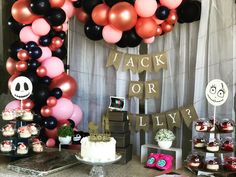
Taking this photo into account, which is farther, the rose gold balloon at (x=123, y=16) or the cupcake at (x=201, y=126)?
the rose gold balloon at (x=123, y=16)

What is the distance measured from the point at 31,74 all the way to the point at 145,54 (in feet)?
2.72

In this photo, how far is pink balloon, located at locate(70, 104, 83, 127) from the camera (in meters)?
2.64

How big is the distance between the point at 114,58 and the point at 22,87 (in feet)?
2.35

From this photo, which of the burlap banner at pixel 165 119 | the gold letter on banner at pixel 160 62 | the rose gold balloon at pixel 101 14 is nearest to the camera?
the rose gold balloon at pixel 101 14

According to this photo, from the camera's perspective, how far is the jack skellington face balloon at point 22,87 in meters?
2.27

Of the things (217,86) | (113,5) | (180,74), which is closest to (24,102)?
(113,5)

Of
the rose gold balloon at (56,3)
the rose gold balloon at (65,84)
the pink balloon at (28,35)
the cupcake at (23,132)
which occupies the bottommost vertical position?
the cupcake at (23,132)

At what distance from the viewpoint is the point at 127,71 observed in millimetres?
2594

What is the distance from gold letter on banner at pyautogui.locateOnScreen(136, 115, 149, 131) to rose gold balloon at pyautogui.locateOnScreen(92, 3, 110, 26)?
2.36 feet

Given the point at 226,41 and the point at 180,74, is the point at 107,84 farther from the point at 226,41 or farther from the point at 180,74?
the point at 226,41

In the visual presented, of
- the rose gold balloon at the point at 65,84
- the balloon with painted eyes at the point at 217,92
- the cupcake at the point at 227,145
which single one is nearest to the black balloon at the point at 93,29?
the rose gold balloon at the point at 65,84

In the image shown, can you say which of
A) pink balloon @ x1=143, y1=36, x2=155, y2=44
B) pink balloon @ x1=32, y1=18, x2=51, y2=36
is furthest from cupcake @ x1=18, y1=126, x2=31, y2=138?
pink balloon @ x1=143, y1=36, x2=155, y2=44

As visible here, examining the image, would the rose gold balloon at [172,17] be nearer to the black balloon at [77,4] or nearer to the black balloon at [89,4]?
the black balloon at [89,4]

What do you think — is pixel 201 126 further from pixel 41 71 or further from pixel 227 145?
pixel 41 71
